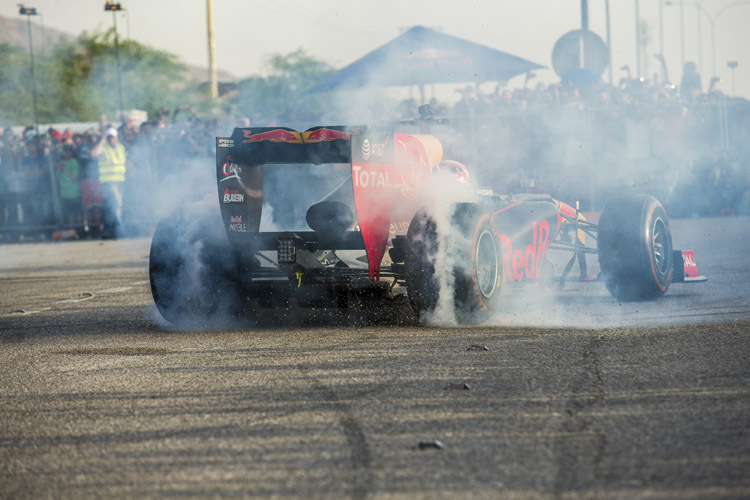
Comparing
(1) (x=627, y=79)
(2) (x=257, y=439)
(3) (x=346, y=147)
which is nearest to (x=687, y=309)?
(3) (x=346, y=147)

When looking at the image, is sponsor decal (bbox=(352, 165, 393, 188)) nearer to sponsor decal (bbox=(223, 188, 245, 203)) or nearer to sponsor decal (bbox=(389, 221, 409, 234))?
sponsor decal (bbox=(389, 221, 409, 234))

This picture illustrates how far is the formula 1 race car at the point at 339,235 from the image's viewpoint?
6023 millimetres

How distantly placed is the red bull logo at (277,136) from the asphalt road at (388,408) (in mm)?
1255

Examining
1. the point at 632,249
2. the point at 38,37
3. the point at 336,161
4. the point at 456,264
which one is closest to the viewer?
the point at 456,264

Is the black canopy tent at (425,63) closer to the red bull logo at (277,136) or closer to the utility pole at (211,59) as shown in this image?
the utility pole at (211,59)

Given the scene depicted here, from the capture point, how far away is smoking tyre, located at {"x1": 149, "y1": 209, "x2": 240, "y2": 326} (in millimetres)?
6504

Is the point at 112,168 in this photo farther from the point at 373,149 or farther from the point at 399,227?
the point at 373,149

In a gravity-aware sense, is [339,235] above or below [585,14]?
below

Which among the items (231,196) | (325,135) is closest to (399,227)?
(325,135)

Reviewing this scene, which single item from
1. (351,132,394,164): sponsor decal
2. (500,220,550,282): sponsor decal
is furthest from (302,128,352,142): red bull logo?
(500,220,550,282): sponsor decal

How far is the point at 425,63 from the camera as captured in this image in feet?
52.1

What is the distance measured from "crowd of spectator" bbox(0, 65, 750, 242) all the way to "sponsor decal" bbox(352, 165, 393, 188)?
6986 millimetres

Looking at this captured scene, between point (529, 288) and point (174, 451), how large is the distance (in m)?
5.41

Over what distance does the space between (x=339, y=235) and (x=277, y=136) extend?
752 mm
